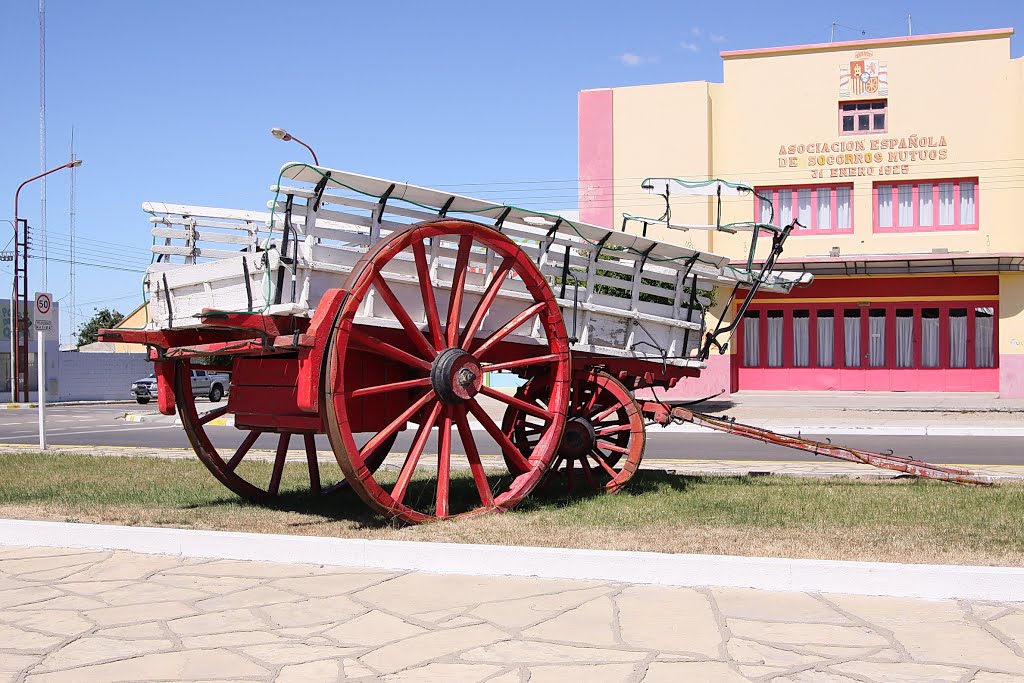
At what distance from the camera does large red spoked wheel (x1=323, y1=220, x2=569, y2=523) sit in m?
7.55

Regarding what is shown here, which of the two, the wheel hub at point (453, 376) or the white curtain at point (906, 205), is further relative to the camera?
the white curtain at point (906, 205)

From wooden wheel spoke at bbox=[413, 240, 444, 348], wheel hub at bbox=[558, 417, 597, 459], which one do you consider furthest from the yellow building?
wooden wheel spoke at bbox=[413, 240, 444, 348]

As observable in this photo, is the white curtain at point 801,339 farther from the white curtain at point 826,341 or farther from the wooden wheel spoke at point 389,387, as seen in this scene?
the wooden wheel spoke at point 389,387

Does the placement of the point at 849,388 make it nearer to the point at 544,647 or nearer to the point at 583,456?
the point at 583,456

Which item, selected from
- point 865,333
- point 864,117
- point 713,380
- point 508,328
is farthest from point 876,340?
point 508,328

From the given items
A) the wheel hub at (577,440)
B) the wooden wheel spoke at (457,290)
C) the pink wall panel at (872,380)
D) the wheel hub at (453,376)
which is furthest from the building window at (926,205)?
the wheel hub at (453,376)

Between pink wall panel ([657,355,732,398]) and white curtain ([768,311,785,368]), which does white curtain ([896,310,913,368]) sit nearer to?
white curtain ([768,311,785,368])

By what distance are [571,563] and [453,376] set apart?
2.09 metres

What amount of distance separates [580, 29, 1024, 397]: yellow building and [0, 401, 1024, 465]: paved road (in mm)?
10796

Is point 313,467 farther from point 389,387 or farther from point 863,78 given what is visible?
point 863,78

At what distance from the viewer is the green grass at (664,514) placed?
7.24 meters

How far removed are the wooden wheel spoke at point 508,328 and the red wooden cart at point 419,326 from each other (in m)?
0.02

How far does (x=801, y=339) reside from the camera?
31.5 m

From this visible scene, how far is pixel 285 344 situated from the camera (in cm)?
730
